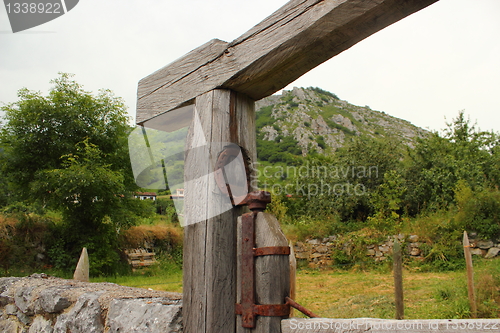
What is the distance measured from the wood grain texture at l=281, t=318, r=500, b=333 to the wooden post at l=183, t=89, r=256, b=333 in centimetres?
27

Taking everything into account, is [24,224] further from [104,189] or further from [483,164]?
[483,164]

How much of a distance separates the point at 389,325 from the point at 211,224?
0.67m

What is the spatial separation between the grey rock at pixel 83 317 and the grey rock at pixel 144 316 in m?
0.11

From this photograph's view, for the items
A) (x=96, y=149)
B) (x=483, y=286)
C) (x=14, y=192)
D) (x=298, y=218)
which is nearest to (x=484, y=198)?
(x=483, y=286)

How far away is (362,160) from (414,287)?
26.7 ft

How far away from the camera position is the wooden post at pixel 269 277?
1.04m

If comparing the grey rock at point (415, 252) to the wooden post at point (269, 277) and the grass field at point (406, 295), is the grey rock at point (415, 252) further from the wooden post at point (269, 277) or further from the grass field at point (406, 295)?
the wooden post at point (269, 277)

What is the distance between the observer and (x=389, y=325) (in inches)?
32.8

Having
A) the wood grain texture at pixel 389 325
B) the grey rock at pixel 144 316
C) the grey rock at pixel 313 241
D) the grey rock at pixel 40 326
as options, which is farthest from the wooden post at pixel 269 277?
the grey rock at pixel 313 241

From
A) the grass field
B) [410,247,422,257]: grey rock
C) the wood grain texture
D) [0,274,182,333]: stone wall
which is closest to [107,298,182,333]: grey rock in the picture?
[0,274,182,333]: stone wall

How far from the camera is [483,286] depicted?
175 inches

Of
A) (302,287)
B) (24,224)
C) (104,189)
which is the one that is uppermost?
(104,189)

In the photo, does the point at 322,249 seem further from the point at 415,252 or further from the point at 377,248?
the point at 415,252

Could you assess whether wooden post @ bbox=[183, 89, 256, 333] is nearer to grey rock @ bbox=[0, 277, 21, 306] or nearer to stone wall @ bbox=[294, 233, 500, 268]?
grey rock @ bbox=[0, 277, 21, 306]
